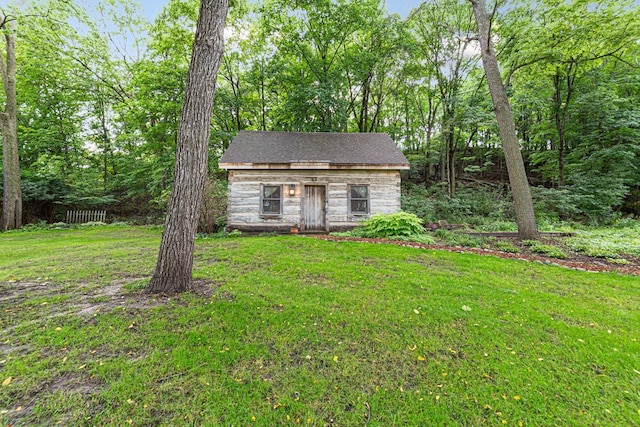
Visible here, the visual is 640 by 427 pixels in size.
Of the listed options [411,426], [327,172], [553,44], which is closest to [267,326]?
[411,426]

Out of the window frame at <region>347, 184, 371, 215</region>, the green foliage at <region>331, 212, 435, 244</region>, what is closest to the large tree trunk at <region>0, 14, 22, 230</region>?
the window frame at <region>347, 184, 371, 215</region>

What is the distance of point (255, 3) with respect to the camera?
15.1m

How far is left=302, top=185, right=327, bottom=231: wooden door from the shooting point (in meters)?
10.2

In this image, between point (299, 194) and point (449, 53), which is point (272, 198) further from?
point (449, 53)

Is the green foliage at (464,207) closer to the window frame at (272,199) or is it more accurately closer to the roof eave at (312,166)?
the roof eave at (312,166)

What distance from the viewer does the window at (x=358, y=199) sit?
10266 millimetres

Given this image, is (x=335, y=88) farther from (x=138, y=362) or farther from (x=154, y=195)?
(x=138, y=362)

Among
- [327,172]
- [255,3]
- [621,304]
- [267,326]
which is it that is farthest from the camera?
[255,3]

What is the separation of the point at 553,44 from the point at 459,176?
34.7 ft

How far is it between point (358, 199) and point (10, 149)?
51.5 ft

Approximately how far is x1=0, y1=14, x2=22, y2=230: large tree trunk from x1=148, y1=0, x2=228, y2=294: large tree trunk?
45.7 ft

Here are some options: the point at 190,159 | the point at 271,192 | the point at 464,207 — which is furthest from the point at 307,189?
the point at 464,207

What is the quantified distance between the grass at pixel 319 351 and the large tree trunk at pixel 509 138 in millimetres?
3709

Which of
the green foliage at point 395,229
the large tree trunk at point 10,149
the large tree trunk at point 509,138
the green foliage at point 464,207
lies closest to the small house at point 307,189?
the green foliage at point 395,229
